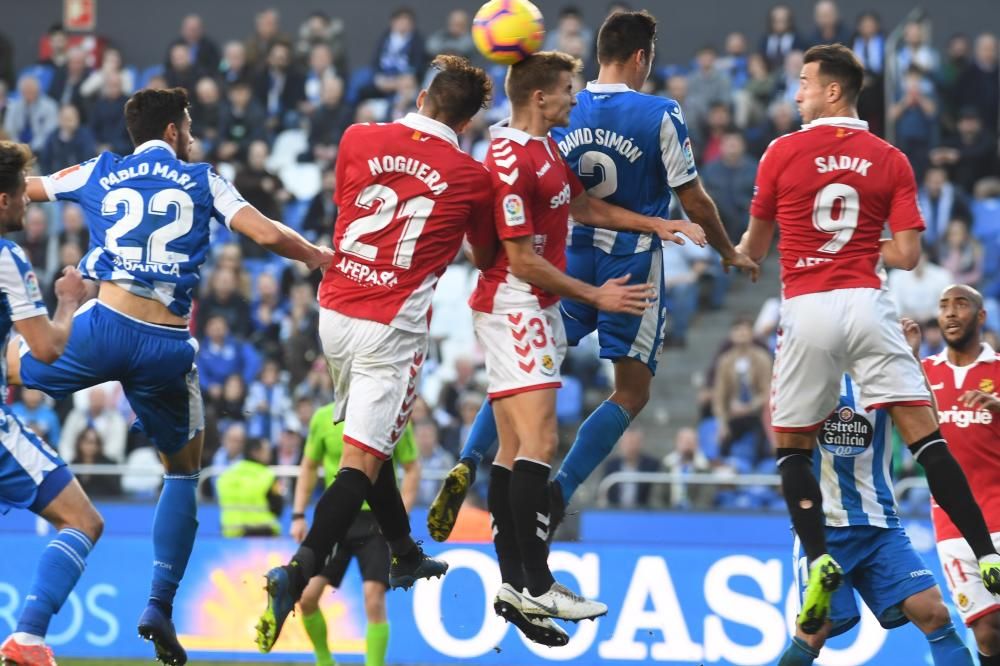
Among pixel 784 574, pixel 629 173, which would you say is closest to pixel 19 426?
pixel 629 173

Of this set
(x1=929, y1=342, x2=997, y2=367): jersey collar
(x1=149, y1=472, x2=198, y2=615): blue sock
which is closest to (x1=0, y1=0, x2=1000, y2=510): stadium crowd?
(x1=929, y1=342, x2=997, y2=367): jersey collar

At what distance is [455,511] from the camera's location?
855 centimetres

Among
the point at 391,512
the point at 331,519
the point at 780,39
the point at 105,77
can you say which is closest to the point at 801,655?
the point at 391,512

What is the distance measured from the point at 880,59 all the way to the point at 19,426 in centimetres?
1338

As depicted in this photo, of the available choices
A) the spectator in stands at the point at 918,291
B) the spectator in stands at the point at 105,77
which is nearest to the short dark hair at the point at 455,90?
the spectator in stands at the point at 918,291

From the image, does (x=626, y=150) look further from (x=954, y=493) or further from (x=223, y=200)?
(x=954, y=493)

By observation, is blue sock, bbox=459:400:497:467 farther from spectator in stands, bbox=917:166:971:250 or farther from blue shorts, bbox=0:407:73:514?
spectator in stands, bbox=917:166:971:250

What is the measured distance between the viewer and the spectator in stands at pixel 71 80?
21.5m

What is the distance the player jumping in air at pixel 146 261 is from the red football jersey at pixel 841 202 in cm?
250

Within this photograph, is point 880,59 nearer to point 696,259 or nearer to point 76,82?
point 696,259

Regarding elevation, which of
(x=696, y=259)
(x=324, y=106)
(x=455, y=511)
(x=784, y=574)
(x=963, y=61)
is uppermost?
(x=963, y=61)

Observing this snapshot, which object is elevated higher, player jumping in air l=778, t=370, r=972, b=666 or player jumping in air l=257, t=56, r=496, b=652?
player jumping in air l=257, t=56, r=496, b=652

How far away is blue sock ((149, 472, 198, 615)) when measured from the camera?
920cm

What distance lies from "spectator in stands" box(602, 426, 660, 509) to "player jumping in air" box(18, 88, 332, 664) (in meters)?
7.29
